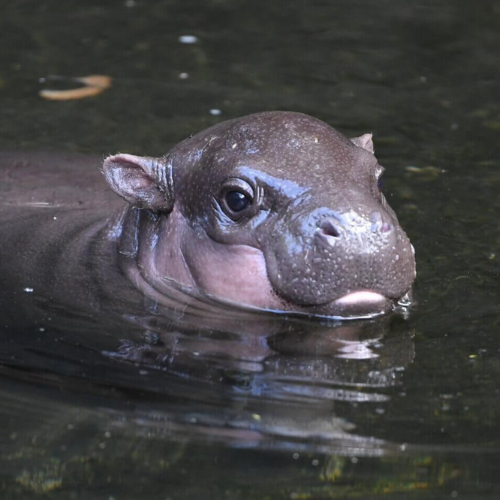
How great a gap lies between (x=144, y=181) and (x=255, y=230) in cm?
97

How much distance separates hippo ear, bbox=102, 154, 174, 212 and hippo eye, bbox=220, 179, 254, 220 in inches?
19.9

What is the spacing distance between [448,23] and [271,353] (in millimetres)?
7852

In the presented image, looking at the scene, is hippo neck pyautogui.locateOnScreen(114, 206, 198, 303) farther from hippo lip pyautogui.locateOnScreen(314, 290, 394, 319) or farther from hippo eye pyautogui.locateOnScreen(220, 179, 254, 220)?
hippo lip pyautogui.locateOnScreen(314, 290, 394, 319)

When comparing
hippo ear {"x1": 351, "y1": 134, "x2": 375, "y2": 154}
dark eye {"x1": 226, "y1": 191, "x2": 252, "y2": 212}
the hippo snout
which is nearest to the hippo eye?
dark eye {"x1": 226, "y1": 191, "x2": 252, "y2": 212}

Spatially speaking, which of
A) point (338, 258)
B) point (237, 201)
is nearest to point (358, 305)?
point (338, 258)

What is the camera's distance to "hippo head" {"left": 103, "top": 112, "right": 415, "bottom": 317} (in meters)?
6.34

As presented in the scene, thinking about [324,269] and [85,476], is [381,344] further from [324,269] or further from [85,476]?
[85,476]

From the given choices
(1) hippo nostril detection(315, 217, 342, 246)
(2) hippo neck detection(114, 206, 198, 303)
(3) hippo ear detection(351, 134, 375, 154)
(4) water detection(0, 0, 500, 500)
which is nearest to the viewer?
(4) water detection(0, 0, 500, 500)

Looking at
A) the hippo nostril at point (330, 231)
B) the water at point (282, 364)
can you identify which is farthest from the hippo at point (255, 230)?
the water at point (282, 364)

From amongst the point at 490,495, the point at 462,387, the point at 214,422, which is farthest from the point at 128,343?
the point at 490,495

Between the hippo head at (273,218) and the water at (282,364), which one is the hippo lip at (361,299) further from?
the water at (282,364)

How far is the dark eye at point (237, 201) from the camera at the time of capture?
6680mm

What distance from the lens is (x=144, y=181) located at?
723cm

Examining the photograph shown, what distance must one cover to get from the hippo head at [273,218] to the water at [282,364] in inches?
11.1
